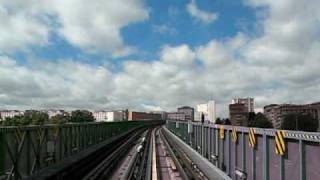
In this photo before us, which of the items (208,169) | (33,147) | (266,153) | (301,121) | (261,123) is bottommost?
(208,169)

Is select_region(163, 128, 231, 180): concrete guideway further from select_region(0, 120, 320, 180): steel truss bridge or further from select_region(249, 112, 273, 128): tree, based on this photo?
select_region(249, 112, 273, 128): tree

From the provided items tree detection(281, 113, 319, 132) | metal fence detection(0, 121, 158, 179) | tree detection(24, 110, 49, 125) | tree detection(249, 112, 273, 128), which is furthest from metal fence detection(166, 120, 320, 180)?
tree detection(24, 110, 49, 125)

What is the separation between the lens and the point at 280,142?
1278 cm

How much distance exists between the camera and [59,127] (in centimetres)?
2738

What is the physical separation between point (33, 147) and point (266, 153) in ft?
32.9

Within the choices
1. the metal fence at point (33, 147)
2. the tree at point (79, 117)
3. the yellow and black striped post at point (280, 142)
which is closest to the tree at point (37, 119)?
the tree at point (79, 117)

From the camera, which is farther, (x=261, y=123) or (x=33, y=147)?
(x=261, y=123)

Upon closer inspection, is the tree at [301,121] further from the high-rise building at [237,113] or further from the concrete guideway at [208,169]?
the concrete guideway at [208,169]

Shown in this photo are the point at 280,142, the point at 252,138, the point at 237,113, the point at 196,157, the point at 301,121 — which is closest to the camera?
the point at 280,142

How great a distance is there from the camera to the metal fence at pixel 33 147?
17.0 metres

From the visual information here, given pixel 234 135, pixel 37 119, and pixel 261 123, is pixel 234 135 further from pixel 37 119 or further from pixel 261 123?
pixel 37 119

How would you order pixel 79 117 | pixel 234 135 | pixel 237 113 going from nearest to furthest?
pixel 234 135 < pixel 237 113 < pixel 79 117

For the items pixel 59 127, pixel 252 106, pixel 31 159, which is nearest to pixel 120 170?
pixel 59 127

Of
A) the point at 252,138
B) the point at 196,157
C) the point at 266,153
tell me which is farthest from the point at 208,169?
the point at 266,153
